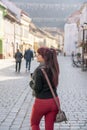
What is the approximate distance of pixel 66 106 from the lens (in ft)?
37.4

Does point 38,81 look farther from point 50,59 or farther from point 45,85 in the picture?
point 50,59

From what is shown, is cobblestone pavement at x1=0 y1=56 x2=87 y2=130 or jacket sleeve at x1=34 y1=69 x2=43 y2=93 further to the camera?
cobblestone pavement at x1=0 y1=56 x2=87 y2=130

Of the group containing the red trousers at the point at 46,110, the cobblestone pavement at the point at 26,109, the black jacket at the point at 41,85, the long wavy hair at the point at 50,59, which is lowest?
the cobblestone pavement at the point at 26,109

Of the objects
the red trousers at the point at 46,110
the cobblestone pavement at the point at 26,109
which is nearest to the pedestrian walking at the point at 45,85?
the red trousers at the point at 46,110

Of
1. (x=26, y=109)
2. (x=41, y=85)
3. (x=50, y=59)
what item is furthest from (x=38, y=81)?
(x=26, y=109)

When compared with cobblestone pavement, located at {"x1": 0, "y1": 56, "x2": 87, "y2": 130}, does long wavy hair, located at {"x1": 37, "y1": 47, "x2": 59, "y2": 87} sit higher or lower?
higher

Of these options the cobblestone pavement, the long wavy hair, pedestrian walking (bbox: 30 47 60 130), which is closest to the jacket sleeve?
pedestrian walking (bbox: 30 47 60 130)

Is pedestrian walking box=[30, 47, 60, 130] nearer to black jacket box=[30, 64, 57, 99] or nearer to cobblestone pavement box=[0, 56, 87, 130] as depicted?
black jacket box=[30, 64, 57, 99]

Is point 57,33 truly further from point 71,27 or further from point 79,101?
point 79,101

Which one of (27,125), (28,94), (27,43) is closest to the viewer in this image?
(27,125)

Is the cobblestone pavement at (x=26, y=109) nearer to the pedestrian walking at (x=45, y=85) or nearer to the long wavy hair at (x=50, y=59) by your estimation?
the pedestrian walking at (x=45, y=85)

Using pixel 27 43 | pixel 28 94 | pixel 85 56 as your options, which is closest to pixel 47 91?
pixel 28 94

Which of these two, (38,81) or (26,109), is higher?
(38,81)

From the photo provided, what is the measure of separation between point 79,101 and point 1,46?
48757mm
